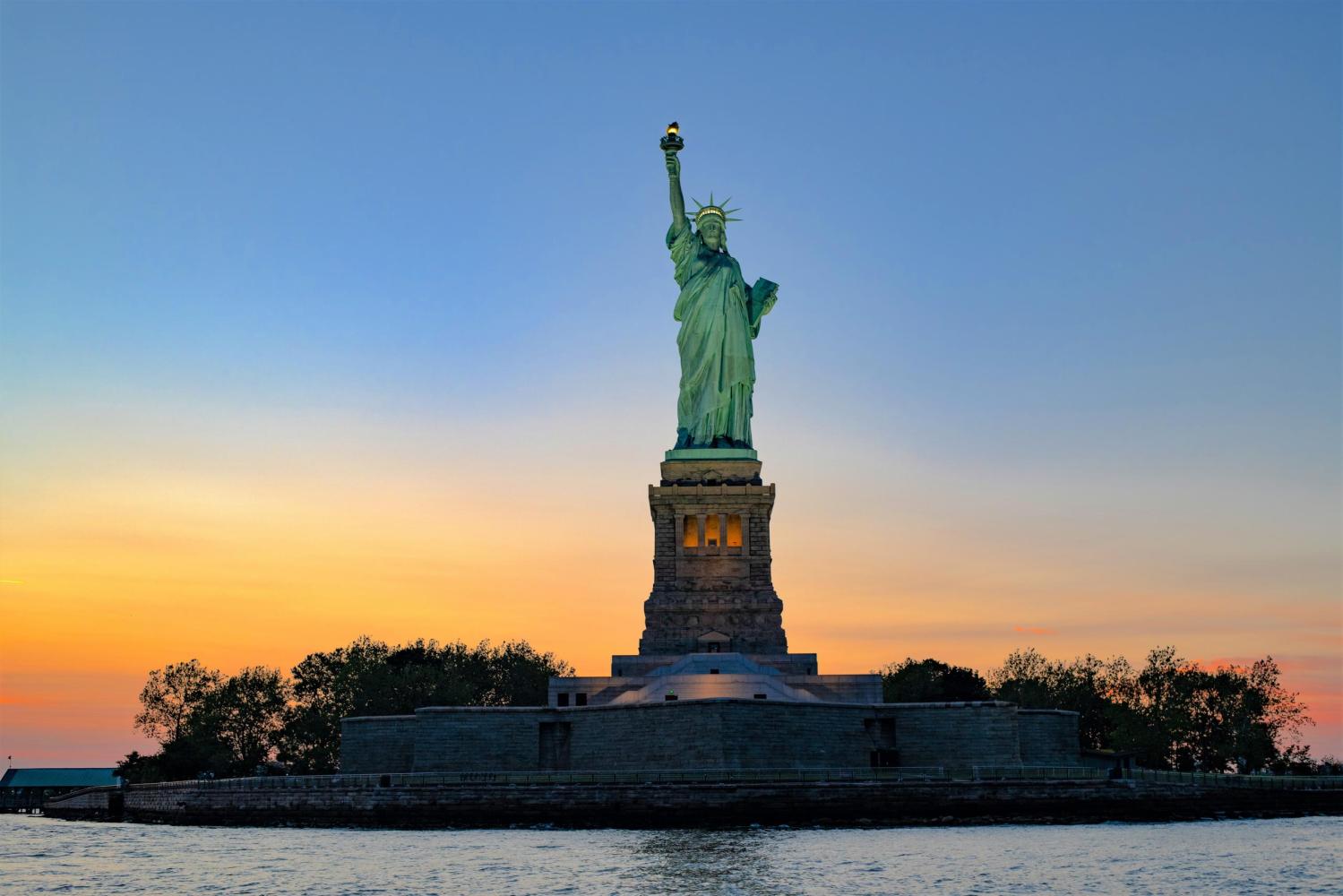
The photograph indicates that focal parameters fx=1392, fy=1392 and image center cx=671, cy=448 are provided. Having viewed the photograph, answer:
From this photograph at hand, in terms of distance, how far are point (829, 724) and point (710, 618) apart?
46.8ft

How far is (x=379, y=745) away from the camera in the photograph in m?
61.8

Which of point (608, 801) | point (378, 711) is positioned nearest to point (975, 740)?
point (608, 801)

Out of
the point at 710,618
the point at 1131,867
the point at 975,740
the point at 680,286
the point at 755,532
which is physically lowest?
the point at 1131,867

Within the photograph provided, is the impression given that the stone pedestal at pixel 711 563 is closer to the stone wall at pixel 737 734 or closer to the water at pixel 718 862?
the stone wall at pixel 737 734

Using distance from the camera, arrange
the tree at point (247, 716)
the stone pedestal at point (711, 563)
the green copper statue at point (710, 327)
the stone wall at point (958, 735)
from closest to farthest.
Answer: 1. the stone wall at point (958, 735)
2. the stone pedestal at point (711, 563)
3. the green copper statue at point (710, 327)
4. the tree at point (247, 716)

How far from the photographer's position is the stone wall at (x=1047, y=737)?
5931cm

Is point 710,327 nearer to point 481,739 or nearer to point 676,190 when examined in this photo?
point 676,190

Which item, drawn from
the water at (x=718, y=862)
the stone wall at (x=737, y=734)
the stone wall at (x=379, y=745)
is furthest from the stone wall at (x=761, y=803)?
the stone wall at (x=379, y=745)

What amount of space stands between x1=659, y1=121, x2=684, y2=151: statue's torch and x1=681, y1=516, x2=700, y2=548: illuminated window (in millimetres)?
19884

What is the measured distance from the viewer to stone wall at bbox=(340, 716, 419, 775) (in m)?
61.0

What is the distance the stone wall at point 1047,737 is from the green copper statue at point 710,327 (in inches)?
880

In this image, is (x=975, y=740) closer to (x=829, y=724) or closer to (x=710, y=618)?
(x=829, y=724)

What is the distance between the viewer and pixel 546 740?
5803cm

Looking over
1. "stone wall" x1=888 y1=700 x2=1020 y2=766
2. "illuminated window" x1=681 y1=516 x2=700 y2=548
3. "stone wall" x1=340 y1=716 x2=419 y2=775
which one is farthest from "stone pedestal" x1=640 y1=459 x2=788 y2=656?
"stone wall" x1=340 y1=716 x2=419 y2=775
